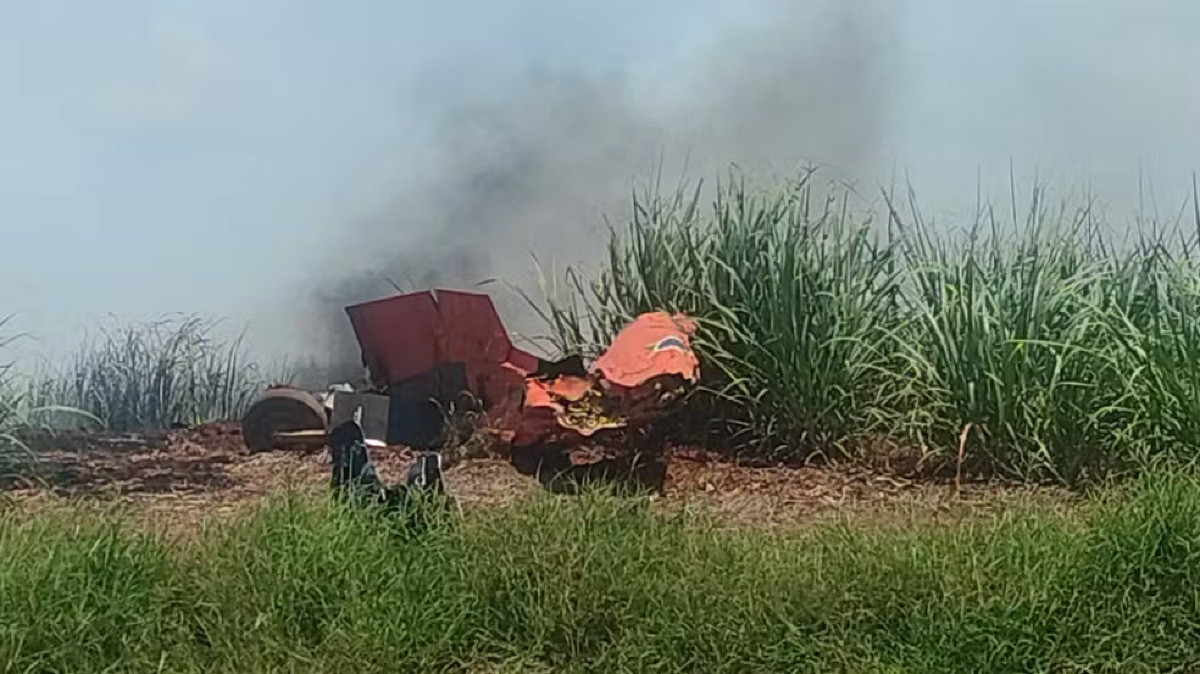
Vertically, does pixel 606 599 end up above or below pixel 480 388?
below

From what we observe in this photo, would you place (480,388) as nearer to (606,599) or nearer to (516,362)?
(516,362)

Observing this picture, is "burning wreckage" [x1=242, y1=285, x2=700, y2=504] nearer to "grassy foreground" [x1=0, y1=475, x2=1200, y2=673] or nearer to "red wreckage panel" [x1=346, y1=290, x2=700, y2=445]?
"red wreckage panel" [x1=346, y1=290, x2=700, y2=445]

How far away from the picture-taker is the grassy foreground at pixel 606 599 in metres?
3.47

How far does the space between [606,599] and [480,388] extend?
1.86 m

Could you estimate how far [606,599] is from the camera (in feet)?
12.0

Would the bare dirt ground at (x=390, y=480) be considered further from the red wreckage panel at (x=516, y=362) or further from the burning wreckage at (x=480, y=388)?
the red wreckage panel at (x=516, y=362)

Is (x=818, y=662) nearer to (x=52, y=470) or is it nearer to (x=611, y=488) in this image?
(x=611, y=488)

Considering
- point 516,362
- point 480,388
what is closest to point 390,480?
point 480,388

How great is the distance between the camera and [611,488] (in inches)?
170

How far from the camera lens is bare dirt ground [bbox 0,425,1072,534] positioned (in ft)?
14.6

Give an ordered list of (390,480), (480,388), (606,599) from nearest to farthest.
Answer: (606,599) → (390,480) → (480,388)

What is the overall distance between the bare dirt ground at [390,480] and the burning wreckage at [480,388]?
0.13 metres

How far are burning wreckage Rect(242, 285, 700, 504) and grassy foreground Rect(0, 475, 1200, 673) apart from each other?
37.0 inches

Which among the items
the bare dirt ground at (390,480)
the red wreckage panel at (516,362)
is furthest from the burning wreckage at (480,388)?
the bare dirt ground at (390,480)
